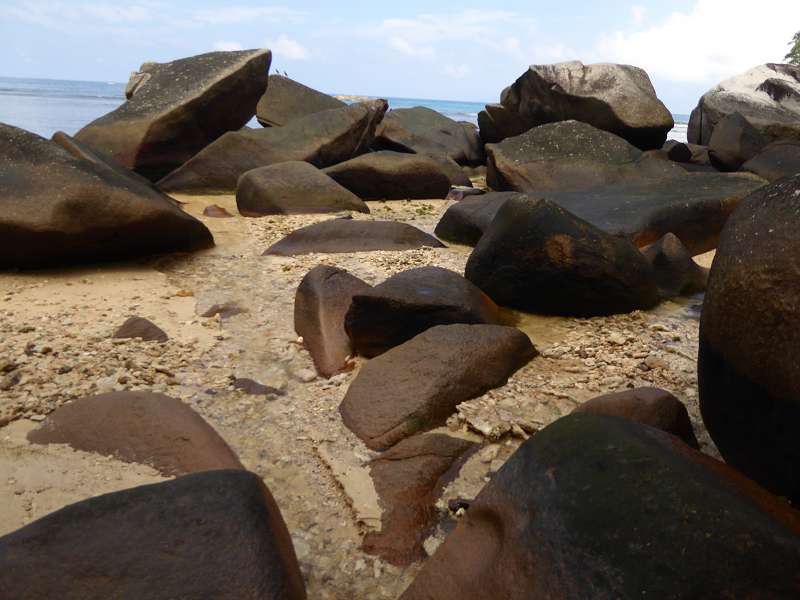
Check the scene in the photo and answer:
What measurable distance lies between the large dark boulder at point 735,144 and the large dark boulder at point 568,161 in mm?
1797

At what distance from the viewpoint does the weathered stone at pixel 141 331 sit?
11.2ft

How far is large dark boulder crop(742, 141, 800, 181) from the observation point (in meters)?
7.24

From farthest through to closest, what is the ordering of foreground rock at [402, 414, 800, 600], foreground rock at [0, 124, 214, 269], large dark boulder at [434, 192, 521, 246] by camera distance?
large dark boulder at [434, 192, 521, 246] < foreground rock at [0, 124, 214, 269] < foreground rock at [402, 414, 800, 600]

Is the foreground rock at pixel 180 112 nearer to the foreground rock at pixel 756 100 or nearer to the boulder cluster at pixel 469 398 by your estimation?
the boulder cluster at pixel 469 398

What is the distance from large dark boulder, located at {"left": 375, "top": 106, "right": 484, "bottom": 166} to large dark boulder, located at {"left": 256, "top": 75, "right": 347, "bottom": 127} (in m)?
0.97

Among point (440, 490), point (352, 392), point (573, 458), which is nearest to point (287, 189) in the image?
point (352, 392)

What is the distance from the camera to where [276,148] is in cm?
834

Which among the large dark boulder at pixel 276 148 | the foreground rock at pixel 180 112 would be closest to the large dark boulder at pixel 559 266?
the large dark boulder at pixel 276 148

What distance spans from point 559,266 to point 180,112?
5.76 meters

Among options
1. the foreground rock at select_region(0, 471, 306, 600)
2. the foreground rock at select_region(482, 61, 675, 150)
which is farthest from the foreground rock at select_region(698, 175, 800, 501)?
the foreground rock at select_region(482, 61, 675, 150)

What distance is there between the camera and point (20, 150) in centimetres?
461

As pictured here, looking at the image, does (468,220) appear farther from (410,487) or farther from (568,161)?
(410,487)

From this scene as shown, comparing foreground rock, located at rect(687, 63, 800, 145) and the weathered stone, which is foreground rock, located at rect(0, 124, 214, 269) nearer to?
the weathered stone

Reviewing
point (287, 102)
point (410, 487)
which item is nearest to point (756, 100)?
point (287, 102)
